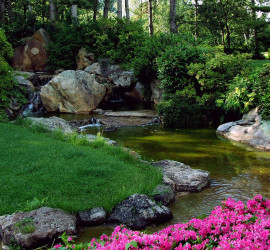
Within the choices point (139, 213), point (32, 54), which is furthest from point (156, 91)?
point (139, 213)

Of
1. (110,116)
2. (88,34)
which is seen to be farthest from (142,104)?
(88,34)

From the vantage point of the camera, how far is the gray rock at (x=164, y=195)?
5.73 meters

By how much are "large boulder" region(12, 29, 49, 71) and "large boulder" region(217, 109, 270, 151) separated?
55.2ft

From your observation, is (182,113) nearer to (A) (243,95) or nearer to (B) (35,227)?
(A) (243,95)

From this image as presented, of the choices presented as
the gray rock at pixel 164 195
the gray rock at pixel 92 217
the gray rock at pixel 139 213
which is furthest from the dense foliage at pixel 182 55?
the gray rock at pixel 92 217

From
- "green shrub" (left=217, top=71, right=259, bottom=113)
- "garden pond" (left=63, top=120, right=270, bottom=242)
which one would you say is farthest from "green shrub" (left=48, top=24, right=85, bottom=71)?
"green shrub" (left=217, top=71, right=259, bottom=113)

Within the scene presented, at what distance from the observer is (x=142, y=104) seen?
1872 cm

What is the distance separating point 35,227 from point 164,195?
90.3 inches

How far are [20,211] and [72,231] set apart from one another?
2.80ft

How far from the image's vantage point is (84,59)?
2300 centimetres

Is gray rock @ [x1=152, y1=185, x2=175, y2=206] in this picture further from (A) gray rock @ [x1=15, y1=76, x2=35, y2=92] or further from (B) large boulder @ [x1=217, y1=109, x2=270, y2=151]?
(A) gray rock @ [x1=15, y1=76, x2=35, y2=92]

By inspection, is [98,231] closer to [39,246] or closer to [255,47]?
[39,246]

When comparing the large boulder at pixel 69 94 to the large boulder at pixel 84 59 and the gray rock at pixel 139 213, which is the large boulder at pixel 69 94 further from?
the gray rock at pixel 139 213

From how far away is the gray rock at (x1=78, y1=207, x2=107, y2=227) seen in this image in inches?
196
